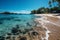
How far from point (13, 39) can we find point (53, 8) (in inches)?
2542

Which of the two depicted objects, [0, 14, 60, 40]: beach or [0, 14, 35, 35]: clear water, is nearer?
[0, 14, 60, 40]: beach

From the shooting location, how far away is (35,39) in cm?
791

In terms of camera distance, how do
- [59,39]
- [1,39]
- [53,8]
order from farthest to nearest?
[53,8]
[1,39]
[59,39]

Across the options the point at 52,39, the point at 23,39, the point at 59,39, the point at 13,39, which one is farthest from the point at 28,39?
the point at 59,39

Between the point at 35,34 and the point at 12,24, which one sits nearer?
the point at 35,34

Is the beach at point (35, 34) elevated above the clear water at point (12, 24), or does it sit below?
above

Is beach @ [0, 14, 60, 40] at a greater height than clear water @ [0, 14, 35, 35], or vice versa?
beach @ [0, 14, 60, 40]

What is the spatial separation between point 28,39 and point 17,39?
86 centimetres

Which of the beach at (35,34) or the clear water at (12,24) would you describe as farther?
the clear water at (12,24)

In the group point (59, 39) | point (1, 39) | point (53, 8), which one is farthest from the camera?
point (53, 8)

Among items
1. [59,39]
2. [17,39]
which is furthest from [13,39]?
[59,39]

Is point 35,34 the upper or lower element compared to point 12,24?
upper

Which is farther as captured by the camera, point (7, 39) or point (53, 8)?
point (53, 8)

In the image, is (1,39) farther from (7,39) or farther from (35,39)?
(35,39)
